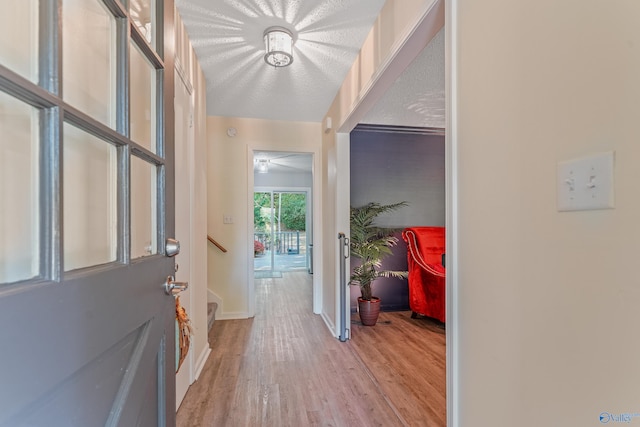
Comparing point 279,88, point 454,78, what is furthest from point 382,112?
point 454,78

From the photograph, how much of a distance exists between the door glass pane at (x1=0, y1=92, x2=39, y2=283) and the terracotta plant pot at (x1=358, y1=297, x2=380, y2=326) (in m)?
2.96

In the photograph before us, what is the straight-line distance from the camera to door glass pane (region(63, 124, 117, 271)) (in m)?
0.61

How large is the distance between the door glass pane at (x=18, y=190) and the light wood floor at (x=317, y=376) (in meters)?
1.58

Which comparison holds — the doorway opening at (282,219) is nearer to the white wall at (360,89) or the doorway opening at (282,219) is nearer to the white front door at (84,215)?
the white wall at (360,89)

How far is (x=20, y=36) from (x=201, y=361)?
231 centimetres

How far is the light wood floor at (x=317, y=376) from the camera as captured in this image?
1709mm

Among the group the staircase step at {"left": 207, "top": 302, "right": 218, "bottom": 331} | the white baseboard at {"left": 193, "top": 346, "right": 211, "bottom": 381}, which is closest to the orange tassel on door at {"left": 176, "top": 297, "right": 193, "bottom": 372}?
the white baseboard at {"left": 193, "top": 346, "right": 211, "bottom": 381}

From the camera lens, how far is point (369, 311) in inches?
124

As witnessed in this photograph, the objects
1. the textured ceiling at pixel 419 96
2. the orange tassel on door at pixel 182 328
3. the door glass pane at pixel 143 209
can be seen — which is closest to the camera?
the door glass pane at pixel 143 209
